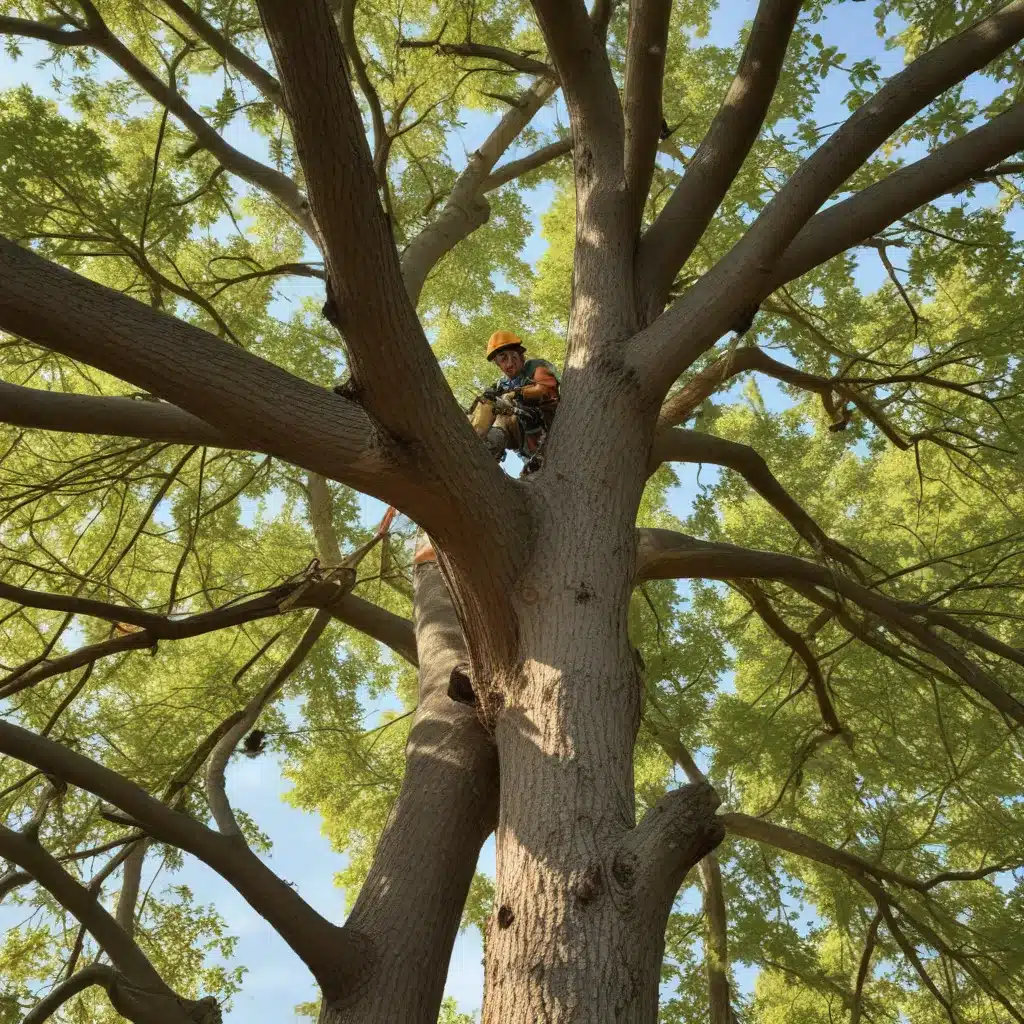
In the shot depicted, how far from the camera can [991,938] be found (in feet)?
13.5

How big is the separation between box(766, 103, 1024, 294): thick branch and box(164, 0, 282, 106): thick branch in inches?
90.8

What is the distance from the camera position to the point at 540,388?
3.84 metres

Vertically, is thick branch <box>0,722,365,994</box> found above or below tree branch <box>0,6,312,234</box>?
below

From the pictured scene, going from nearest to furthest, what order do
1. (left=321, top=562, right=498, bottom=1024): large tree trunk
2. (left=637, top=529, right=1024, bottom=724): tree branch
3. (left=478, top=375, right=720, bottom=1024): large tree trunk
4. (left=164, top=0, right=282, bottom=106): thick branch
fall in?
(left=478, top=375, right=720, bottom=1024): large tree trunk < (left=321, top=562, right=498, bottom=1024): large tree trunk < (left=637, top=529, right=1024, bottom=724): tree branch < (left=164, top=0, right=282, bottom=106): thick branch

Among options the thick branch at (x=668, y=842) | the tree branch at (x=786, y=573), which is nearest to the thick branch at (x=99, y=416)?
the thick branch at (x=668, y=842)

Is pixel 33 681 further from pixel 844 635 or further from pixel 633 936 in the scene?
pixel 844 635

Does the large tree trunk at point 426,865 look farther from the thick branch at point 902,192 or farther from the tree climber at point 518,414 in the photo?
the thick branch at point 902,192

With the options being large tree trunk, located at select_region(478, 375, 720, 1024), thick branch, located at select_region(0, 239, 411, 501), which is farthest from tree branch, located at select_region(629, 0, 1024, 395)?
thick branch, located at select_region(0, 239, 411, 501)

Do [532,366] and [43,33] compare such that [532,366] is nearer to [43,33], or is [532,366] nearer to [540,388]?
[540,388]

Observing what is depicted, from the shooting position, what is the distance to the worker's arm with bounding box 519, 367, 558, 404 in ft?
12.6

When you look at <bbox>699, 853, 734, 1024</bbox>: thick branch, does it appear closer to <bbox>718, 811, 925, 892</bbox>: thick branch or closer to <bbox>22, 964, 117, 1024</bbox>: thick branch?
<bbox>718, 811, 925, 892</bbox>: thick branch

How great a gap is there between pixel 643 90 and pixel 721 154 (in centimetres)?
44

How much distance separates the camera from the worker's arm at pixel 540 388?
12.6 ft

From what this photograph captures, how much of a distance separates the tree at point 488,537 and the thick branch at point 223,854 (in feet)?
0.04
